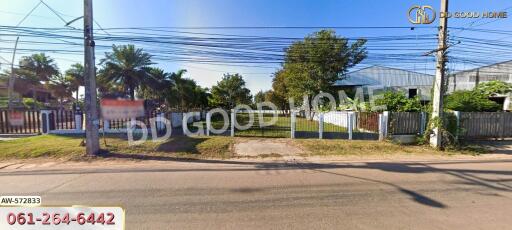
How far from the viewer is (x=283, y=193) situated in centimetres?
448

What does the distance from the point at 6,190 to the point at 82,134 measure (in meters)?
7.32

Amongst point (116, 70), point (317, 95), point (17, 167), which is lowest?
point (17, 167)

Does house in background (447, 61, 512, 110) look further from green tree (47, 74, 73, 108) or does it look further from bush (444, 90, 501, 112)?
green tree (47, 74, 73, 108)

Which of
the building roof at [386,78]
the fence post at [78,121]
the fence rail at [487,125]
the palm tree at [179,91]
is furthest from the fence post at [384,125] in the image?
the palm tree at [179,91]

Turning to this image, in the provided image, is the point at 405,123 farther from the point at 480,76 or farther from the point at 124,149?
the point at 480,76

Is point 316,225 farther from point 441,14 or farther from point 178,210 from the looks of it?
point 441,14

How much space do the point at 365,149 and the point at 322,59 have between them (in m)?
14.2

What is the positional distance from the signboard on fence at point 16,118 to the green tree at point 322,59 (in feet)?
59.3

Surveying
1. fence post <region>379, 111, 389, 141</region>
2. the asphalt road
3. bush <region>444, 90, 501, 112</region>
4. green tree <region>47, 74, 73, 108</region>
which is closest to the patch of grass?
the asphalt road

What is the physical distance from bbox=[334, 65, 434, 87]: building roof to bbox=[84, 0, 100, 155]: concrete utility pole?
25890 millimetres

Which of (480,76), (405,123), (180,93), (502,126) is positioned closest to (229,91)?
(180,93)

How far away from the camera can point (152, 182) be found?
5.14 m

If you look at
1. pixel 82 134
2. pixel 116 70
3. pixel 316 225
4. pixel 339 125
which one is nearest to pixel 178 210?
pixel 316 225

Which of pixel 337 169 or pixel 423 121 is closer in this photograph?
pixel 337 169
